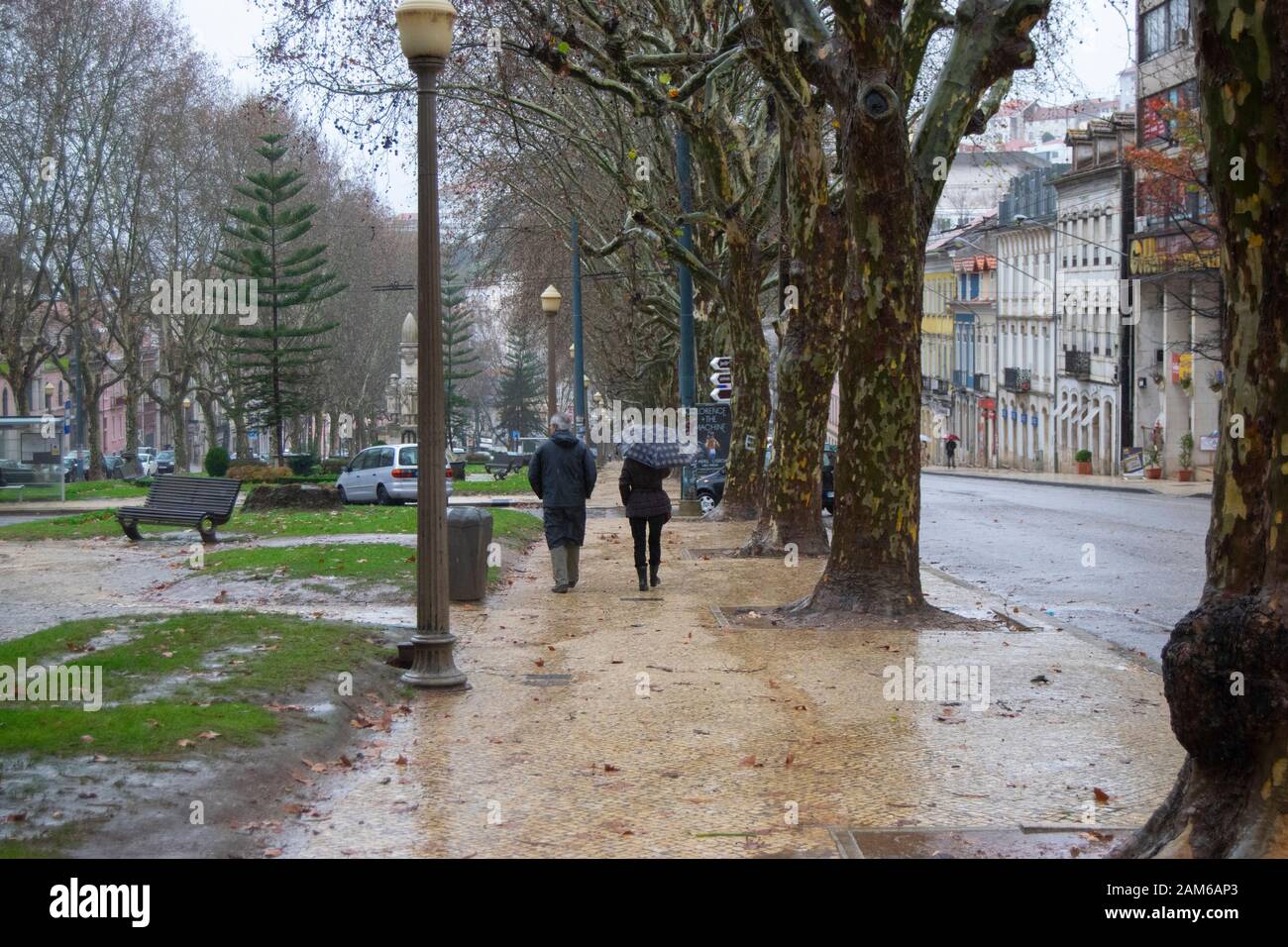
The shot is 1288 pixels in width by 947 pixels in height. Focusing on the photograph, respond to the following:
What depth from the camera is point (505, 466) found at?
231ft

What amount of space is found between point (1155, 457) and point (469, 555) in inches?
1822

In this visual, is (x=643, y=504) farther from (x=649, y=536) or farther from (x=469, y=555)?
(x=469, y=555)

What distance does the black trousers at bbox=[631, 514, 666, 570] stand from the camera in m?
17.7

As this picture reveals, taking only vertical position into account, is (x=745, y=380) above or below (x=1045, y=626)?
above

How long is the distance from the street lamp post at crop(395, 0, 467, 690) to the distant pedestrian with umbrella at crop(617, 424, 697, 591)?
20.6 feet

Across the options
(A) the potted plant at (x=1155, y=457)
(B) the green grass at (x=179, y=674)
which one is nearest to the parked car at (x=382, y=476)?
(A) the potted plant at (x=1155, y=457)

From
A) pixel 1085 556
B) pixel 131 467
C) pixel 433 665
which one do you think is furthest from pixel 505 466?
pixel 433 665

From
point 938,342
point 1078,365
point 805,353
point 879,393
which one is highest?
point 938,342

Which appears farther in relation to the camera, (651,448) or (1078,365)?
(1078,365)

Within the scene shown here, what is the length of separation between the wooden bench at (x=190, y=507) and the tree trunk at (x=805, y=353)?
6944mm

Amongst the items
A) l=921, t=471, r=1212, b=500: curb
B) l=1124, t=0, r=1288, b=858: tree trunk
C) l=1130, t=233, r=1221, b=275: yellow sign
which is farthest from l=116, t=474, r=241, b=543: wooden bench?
l=1130, t=233, r=1221, b=275: yellow sign

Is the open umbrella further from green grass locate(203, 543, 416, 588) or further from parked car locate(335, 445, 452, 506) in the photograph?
parked car locate(335, 445, 452, 506)

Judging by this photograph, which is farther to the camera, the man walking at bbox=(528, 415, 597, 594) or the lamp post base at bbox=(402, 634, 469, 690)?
the man walking at bbox=(528, 415, 597, 594)

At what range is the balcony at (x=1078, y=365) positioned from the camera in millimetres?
70312
